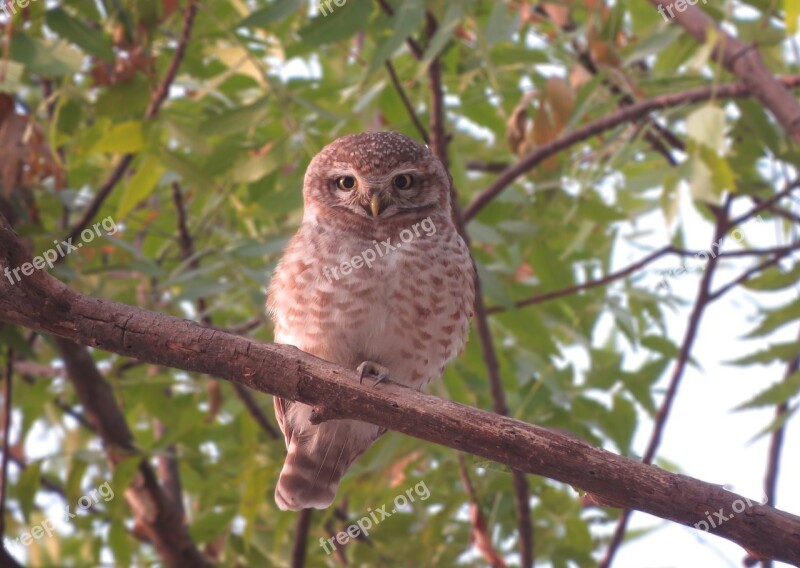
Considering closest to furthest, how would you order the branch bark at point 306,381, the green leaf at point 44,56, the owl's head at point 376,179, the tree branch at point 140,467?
the branch bark at point 306,381, the green leaf at point 44,56, the owl's head at point 376,179, the tree branch at point 140,467

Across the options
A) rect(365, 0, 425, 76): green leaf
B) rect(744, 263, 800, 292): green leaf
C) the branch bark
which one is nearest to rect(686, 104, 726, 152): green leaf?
rect(744, 263, 800, 292): green leaf

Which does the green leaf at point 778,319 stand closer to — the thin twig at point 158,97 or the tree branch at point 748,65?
the tree branch at point 748,65

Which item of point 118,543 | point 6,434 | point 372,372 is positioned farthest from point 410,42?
point 118,543

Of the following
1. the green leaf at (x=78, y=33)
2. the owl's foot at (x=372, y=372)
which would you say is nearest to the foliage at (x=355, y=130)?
the green leaf at (x=78, y=33)

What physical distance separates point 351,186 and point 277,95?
16.8 inches

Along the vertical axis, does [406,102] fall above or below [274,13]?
above

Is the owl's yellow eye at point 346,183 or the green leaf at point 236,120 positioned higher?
the green leaf at point 236,120

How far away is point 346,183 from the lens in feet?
11.6

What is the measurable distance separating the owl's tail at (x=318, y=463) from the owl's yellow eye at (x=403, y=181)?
2.62 feet

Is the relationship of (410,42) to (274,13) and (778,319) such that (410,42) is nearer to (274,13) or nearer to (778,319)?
(274,13)

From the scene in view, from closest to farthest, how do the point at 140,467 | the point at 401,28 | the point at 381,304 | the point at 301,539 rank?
the point at 401,28
the point at 381,304
the point at 301,539
the point at 140,467

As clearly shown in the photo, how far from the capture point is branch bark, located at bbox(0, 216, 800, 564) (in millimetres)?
2164

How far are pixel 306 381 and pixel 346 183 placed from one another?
4.16 feet

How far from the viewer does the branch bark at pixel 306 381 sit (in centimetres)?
216
